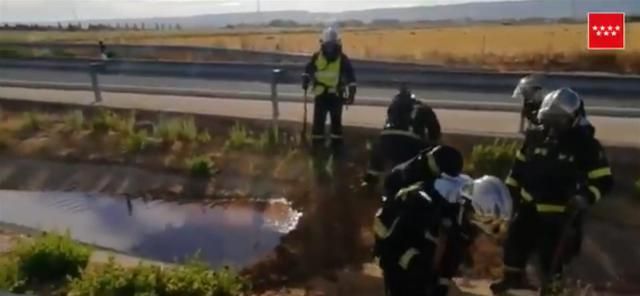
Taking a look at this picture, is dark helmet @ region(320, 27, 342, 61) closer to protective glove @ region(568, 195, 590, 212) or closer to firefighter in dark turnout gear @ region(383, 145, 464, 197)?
protective glove @ region(568, 195, 590, 212)

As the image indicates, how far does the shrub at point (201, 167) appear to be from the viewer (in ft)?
44.8

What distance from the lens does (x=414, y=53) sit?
34438mm

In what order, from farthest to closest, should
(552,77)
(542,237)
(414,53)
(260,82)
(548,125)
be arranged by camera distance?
(414,53)
(260,82)
(552,77)
(542,237)
(548,125)

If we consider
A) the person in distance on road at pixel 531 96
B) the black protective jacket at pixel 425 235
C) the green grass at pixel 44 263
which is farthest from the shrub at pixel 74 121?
the black protective jacket at pixel 425 235

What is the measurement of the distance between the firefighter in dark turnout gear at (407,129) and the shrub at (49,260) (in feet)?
10.3

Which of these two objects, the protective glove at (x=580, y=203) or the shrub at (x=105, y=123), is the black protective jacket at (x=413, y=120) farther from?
the shrub at (x=105, y=123)

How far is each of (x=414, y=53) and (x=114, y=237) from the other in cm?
2390

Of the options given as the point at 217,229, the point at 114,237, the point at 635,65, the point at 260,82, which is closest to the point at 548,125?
the point at 217,229

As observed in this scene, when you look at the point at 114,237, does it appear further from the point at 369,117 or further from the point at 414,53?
the point at 414,53

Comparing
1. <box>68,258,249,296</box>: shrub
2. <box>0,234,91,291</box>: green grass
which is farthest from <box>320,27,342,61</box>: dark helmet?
<box>68,258,249,296</box>: shrub

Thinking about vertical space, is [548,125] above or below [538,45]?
above

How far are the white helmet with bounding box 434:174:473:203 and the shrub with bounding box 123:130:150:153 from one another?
10.3 meters

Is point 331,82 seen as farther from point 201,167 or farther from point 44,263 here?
point 44,263

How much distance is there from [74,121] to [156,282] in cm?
978
